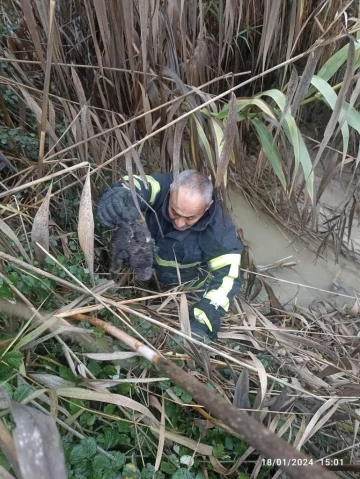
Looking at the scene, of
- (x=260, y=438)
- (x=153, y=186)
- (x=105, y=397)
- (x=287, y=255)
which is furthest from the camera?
(x=287, y=255)

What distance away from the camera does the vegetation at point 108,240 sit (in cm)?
103

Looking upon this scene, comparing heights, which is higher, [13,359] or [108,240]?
[13,359]

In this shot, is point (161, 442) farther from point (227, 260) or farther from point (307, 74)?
point (307, 74)

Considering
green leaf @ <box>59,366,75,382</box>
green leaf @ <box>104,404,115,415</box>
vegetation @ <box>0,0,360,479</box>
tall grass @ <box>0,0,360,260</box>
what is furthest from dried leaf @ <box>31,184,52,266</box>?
green leaf @ <box>104,404,115,415</box>

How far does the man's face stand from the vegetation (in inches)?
6.0

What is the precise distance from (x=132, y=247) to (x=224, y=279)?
477 millimetres

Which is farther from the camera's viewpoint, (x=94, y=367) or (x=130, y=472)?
(x=94, y=367)

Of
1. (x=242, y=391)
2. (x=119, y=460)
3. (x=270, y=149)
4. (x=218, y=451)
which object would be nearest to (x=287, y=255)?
(x=270, y=149)

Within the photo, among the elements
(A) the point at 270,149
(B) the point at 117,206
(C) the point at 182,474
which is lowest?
(C) the point at 182,474

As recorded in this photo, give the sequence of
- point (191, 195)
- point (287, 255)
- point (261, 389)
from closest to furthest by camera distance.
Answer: point (261, 389), point (191, 195), point (287, 255)

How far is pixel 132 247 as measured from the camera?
4.64 ft

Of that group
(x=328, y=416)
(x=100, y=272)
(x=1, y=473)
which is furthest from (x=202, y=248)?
(x=1, y=473)

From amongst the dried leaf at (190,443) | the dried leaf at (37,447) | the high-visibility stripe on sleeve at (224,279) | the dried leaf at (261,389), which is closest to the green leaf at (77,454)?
the dried leaf at (190,443)

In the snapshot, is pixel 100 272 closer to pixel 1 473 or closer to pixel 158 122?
pixel 158 122
